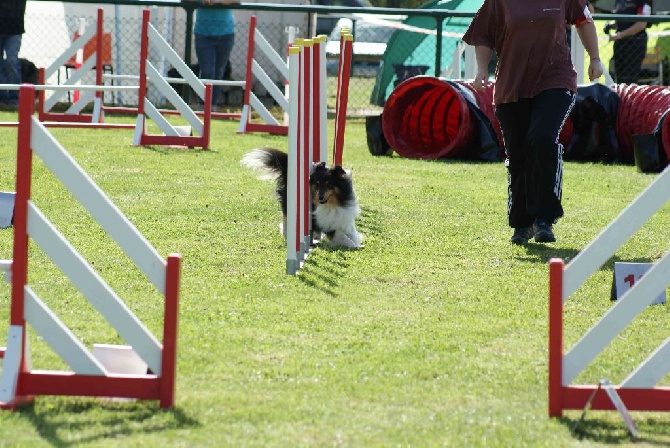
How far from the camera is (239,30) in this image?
18.4m

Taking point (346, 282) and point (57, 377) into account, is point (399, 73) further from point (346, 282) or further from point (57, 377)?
point (57, 377)

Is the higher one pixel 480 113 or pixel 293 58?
pixel 293 58

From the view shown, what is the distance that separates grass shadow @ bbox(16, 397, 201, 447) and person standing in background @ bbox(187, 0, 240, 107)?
11606mm

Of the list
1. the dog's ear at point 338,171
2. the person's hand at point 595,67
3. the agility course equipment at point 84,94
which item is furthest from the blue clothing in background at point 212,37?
the person's hand at point 595,67

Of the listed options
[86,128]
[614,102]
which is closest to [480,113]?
[614,102]

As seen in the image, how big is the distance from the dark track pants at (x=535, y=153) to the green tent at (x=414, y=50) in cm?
1190

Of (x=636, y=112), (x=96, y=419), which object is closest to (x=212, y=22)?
(x=636, y=112)

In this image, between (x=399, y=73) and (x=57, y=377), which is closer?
(x=57, y=377)

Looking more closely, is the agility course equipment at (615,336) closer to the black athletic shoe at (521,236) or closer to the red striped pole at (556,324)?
the red striped pole at (556,324)

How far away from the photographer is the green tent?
19.4 meters

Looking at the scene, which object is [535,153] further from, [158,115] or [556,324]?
[158,115]

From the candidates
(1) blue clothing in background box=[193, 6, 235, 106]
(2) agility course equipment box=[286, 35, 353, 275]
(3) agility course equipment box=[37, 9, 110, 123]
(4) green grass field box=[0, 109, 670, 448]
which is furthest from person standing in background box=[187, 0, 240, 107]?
(2) agility course equipment box=[286, 35, 353, 275]

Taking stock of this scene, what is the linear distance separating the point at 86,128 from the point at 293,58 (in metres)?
8.32

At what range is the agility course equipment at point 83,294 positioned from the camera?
12.4 ft
